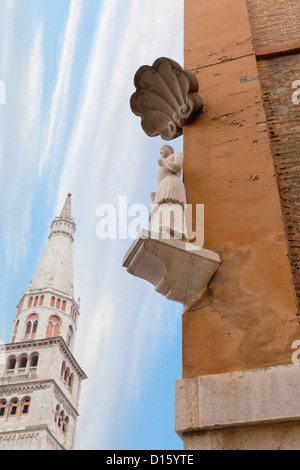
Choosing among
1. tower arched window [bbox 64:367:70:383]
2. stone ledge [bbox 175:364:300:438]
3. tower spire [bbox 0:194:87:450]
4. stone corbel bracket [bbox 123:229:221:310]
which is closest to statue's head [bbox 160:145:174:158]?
stone corbel bracket [bbox 123:229:221:310]

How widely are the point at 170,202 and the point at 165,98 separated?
1964 millimetres

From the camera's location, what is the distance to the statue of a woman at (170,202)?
4426mm

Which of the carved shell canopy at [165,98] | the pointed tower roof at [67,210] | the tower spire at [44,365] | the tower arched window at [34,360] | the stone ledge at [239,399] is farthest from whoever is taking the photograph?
the pointed tower roof at [67,210]

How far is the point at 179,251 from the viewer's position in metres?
4.23

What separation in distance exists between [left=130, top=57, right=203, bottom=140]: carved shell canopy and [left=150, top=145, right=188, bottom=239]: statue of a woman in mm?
824

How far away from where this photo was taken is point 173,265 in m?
4.26

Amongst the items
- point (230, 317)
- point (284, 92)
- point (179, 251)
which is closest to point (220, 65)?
point (284, 92)

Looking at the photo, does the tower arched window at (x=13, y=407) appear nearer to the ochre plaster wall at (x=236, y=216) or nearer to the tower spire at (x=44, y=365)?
the tower spire at (x=44, y=365)

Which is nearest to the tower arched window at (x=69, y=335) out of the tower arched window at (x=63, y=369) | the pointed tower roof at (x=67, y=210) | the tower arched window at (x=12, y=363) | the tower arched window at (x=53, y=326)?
the tower arched window at (x=53, y=326)

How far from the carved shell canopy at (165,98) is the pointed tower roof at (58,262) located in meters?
62.3

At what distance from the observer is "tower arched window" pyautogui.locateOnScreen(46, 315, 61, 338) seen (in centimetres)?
6375

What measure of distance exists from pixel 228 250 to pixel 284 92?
93.8 inches

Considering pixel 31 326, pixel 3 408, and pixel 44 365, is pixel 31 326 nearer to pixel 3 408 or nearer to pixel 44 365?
pixel 44 365

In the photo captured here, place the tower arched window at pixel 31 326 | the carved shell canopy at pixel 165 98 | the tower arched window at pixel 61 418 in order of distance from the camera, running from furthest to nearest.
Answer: the tower arched window at pixel 31 326 < the tower arched window at pixel 61 418 < the carved shell canopy at pixel 165 98
